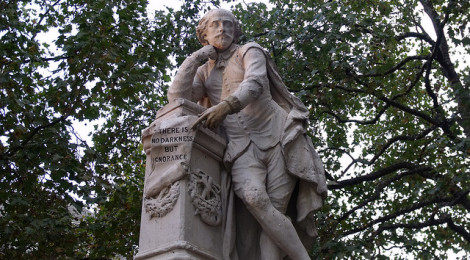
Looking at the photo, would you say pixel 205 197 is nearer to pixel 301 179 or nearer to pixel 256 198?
pixel 256 198

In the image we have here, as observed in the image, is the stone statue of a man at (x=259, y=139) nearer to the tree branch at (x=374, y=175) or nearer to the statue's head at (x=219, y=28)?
the statue's head at (x=219, y=28)

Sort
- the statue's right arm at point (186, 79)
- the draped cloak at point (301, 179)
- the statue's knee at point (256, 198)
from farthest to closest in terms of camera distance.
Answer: the statue's right arm at point (186, 79), the draped cloak at point (301, 179), the statue's knee at point (256, 198)

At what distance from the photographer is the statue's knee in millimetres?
4793

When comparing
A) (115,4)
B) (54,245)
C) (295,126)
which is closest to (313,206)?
(295,126)

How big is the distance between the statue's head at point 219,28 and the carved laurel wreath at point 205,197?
131 centimetres

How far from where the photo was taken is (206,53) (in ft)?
17.8

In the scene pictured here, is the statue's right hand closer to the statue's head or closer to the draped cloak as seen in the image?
the statue's head

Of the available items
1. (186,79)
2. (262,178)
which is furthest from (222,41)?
(262,178)

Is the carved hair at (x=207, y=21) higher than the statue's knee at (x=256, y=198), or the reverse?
the carved hair at (x=207, y=21)

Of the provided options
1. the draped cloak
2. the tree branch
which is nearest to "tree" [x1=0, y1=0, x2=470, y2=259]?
the tree branch

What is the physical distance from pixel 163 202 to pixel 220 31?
5.56ft

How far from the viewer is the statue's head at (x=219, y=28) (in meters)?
5.54

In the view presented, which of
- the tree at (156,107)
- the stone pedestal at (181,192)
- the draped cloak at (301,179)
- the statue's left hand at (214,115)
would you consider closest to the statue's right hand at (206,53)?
the stone pedestal at (181,192)

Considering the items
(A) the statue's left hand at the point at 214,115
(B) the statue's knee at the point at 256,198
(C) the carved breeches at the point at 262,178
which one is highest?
(A) the statue's left hand at the point at 214,115
